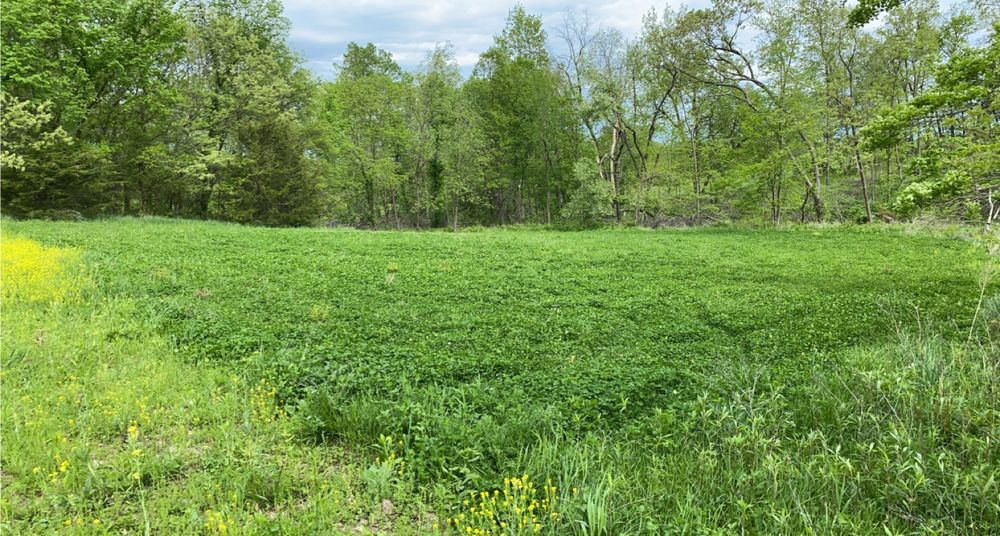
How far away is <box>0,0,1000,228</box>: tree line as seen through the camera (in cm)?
1986

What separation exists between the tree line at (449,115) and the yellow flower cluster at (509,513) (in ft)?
52.8

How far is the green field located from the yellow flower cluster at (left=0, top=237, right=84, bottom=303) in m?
0.19

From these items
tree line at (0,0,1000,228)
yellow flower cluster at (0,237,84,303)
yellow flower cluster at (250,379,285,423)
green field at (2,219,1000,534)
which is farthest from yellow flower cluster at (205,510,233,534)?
tree line at (0,0,1000,228)

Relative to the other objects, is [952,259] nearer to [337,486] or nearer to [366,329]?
Result: [366,329]

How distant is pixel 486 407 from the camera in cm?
418

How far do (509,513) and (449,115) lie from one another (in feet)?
108

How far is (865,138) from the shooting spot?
696cm

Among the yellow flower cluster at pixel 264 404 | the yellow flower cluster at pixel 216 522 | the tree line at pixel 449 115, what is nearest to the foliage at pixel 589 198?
the tree line at pixel 449 115

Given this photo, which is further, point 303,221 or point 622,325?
point 303,221

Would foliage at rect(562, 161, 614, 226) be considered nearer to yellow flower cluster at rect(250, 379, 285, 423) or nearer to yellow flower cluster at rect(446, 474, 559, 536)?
yellow flower cluster at rect(250, 379, 285, 423)

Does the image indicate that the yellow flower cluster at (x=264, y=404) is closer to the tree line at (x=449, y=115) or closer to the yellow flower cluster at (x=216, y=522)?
the yellow flower cluster at (x=216, y=522)

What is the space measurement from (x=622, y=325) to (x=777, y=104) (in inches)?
823

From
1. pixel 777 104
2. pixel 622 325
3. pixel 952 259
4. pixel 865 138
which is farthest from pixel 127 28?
pixel 952 259

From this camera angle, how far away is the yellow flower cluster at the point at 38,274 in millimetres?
6418
